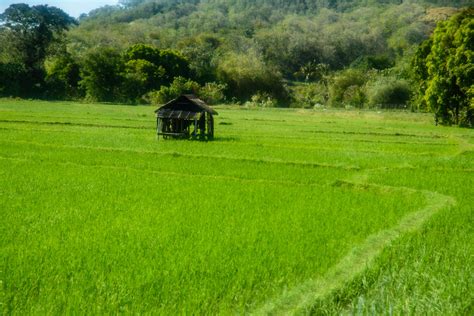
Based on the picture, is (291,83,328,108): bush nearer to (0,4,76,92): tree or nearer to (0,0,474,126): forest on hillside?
(0,0,474,126): forest on hillside

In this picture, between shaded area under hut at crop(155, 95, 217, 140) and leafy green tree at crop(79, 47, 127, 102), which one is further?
leafy green tree at crop(79, 47, 127, 102)

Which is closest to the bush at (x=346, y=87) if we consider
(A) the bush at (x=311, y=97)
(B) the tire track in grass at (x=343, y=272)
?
(A) the bush at (x=311, y=97)

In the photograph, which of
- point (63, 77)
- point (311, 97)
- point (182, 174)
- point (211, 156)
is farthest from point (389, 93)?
point (182, 174)


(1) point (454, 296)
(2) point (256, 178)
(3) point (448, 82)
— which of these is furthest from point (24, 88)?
(1) point (454, 296)

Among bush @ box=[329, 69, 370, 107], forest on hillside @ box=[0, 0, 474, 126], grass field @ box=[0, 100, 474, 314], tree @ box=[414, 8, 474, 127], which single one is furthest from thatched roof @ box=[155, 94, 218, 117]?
bush @ box=[329, 69, 370, 107]

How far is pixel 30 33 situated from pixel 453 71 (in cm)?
4331

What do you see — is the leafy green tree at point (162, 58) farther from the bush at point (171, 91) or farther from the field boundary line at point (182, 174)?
the field boundary line at point (182, 174)

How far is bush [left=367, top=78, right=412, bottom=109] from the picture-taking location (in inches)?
1786

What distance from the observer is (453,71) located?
2630 centimetres

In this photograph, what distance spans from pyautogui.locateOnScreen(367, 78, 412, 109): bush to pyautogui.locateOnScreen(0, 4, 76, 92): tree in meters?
33.2

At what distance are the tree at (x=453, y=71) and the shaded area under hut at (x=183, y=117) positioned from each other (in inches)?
565

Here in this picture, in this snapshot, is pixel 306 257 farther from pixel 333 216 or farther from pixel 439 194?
pixel 439 194

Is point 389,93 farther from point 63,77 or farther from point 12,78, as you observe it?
point 12,78

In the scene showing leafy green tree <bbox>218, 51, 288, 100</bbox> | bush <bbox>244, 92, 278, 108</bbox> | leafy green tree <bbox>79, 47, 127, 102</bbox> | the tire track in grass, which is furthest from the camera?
leafy green tree <bbox>218, 51, 288, 100</bbox>
